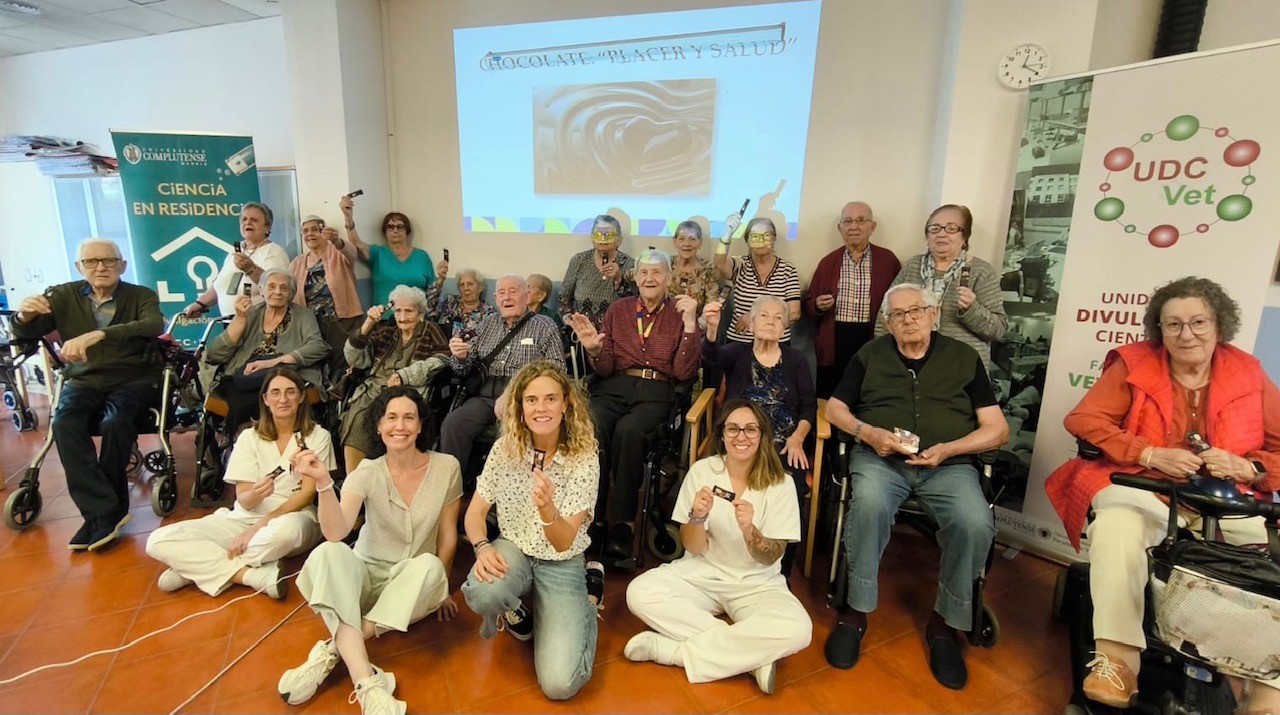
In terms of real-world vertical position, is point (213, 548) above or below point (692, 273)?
below

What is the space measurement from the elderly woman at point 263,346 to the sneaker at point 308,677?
1.65 metres

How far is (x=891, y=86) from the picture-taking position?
11.0 ft

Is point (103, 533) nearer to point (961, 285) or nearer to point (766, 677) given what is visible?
point (766, 677)

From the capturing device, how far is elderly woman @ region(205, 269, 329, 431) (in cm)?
292

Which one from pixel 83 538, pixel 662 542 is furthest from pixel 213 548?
pixel 662 542

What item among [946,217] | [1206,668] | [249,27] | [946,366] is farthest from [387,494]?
[249,27]

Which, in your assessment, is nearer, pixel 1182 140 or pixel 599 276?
pixel 1182 140

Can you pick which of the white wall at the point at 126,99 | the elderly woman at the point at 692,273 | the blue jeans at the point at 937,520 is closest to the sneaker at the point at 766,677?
the blue jeans at the point at 937,520

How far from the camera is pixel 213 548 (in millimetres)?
2225

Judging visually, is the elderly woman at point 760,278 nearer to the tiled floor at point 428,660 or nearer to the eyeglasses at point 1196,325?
the tiled floor at point 428,660

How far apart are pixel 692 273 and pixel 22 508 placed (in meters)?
3.72

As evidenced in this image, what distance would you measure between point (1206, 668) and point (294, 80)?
577 cm

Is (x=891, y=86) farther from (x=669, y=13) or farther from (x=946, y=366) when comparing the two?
(x=946, y=366)

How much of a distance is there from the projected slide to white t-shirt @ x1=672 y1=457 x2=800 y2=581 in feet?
7.70
